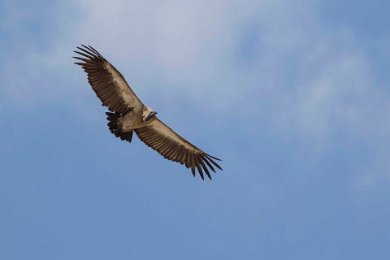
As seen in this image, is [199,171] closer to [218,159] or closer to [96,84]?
[218,159]

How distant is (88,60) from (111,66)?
0.86 meters

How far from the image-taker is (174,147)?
2638 inches

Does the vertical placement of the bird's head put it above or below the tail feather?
above

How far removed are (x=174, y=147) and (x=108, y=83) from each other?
12.3 feet

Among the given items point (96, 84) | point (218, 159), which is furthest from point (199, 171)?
point (96, 84)

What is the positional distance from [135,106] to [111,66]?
69.3 inches

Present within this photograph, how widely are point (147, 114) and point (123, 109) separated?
0.89m

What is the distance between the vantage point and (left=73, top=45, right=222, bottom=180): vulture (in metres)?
65.0

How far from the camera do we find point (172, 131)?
6638 centimetres

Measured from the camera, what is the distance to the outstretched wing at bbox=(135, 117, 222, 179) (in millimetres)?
66562

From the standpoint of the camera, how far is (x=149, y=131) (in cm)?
6662

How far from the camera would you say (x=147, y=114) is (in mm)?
65375

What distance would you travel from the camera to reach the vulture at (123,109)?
65000 millimetres

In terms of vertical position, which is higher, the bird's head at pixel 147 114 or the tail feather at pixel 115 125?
the bird's head at pixel 147 114
